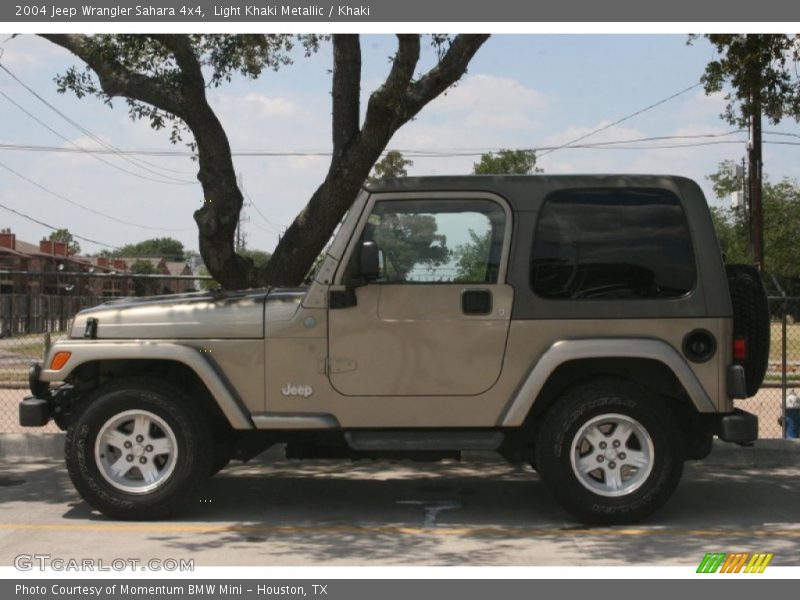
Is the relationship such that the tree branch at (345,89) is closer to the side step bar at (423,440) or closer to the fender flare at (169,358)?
the fender flare at (169,358)

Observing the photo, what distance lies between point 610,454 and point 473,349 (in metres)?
1.18

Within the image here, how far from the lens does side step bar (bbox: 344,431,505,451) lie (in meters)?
6.65

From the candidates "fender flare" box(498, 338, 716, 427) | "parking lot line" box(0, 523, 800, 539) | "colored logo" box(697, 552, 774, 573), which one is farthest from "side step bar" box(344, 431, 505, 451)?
"colored logo" box(697, 552, 774, 573)

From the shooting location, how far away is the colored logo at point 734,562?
559 cm

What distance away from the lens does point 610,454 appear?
6.63m

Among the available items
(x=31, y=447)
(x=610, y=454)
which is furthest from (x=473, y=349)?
(x=31, y=447)

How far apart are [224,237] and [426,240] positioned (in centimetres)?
348

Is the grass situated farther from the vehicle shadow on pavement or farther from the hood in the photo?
the hood

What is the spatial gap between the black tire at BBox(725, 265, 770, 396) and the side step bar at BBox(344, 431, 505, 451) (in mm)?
1820

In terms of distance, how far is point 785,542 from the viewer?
6207 millimetres

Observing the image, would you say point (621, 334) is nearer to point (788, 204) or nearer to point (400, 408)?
point (400, 408)

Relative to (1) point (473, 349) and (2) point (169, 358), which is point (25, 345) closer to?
(2) point (169, 358)

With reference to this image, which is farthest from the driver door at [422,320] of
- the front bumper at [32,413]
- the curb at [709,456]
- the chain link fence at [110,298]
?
the chain link fence at [110,298]

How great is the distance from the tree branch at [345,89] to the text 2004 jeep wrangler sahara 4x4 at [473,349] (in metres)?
3.27
